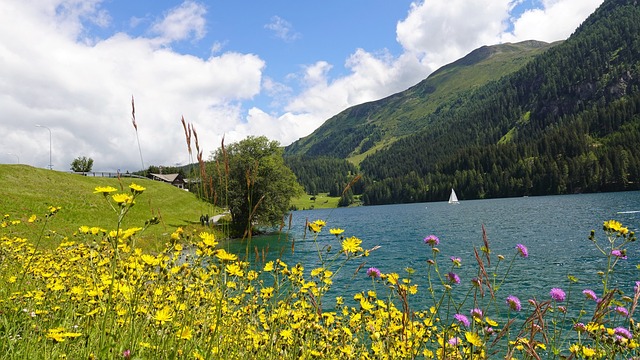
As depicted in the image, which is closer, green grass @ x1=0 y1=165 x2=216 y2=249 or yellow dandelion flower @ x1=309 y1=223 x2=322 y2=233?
yellow dandelion flower @ x1=309 y1=223 x2=322 y2=233


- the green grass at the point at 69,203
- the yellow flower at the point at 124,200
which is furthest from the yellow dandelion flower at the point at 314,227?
the green grass at the point at 69,203

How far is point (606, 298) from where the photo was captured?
2.56 metres

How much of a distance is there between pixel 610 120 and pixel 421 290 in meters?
182

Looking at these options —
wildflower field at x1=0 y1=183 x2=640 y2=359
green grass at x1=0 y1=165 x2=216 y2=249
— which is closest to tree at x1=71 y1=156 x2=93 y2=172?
green grass at x1=0 y1=165 x2=216 y2=249

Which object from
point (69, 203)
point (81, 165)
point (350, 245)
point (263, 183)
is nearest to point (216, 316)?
point (350, 245)

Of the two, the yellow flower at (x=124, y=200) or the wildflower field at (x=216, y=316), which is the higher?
the yellow flower at (x=124, y=200)

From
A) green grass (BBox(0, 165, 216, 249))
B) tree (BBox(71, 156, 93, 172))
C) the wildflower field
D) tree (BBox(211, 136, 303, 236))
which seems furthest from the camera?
tree (BBox(71, 156, 93, 172))

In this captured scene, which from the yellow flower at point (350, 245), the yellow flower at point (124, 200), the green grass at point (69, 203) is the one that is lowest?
the yellow flower at point (350, 245)

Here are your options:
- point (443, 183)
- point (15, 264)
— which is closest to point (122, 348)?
point (15, 264)

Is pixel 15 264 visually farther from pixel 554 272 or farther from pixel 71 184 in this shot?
pixel 71 184

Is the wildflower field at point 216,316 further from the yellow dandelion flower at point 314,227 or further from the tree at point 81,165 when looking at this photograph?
the tree at point 81,165

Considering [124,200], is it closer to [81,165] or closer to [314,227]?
[314,227]

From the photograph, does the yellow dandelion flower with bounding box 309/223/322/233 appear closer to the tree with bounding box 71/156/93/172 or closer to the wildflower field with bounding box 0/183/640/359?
the wildflower field with bounding box 0/183/640/359

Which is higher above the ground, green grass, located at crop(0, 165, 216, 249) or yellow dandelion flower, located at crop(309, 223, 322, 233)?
green grass, located at crop(0, 165, 216, 249)
